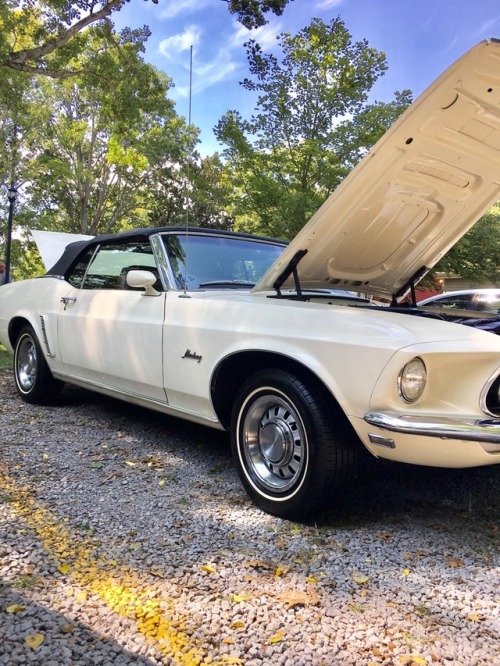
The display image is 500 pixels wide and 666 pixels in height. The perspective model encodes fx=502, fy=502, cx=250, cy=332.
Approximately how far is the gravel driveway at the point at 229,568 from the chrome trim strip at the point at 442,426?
607 mm

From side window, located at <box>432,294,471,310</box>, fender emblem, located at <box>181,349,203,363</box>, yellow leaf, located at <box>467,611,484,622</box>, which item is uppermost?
side window, located at <box>432,294,471,310</box>

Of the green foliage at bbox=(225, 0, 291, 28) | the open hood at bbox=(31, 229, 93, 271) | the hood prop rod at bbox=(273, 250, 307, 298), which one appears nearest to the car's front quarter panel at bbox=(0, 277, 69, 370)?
the open hood at bbox=(31, 229, 93, 271)

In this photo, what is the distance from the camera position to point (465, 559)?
7.47ft

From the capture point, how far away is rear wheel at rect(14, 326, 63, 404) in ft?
15.9

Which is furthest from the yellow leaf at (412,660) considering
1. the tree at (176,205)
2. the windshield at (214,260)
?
the tree at (176,205)

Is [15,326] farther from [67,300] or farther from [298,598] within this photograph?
[298,598]

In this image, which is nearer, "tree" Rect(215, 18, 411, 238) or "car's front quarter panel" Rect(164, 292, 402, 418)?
"car's front quarter panel" Rect(164, 292, 402, 418)

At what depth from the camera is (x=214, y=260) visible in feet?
12.4

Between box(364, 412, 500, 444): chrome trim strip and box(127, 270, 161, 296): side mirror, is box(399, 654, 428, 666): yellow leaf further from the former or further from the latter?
box(127, 270, 161, 296): side mirror

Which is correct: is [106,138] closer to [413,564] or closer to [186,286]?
[186,286]

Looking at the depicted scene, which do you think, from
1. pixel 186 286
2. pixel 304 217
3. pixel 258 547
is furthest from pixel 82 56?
pixel 258 547

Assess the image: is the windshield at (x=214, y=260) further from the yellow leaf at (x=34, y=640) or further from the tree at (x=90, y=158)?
the tree at (x=90, y=158)

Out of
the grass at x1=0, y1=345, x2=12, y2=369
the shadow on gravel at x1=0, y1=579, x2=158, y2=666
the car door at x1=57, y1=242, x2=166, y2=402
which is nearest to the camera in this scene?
the shadow on gravel at x1=0, y1=579, x2=158, y2=666

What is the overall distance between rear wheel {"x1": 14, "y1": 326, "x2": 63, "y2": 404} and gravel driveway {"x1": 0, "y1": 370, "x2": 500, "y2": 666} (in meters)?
1.40
